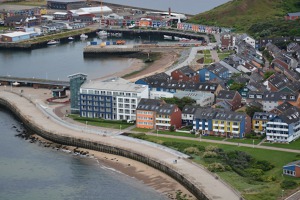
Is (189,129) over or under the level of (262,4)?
under

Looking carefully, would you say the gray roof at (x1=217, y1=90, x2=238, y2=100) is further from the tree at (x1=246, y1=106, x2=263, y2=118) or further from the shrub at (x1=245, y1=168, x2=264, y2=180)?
the shrub at (x1=245, y1=168, x2=264, y2=180)

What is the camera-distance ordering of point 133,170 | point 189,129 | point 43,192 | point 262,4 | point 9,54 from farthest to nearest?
point 262,4, point 9,54, point 189,129, point 133,170, point 43,192

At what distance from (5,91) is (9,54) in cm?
2486

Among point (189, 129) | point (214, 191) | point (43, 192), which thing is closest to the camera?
point (214, 191)

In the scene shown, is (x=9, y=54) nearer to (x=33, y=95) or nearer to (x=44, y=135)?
(x=33, y=95)

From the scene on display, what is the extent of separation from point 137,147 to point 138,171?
2651 mm

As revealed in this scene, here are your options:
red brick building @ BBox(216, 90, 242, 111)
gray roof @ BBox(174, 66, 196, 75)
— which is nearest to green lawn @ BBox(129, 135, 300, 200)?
red brick building @ BBox(216, 90, 242, 111)

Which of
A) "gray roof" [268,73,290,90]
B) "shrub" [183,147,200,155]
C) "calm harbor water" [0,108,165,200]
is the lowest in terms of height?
"calm harbor water" [0,108,165,200]

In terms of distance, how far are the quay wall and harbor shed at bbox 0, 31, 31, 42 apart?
35235 millimetres

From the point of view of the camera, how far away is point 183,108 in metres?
45.4

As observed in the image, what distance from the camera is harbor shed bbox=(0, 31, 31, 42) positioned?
280 feet

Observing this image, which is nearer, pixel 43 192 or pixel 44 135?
pixel 43 192

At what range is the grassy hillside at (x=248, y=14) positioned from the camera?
83.8 meters

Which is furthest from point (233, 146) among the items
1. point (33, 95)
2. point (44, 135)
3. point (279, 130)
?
point (33, 95)
